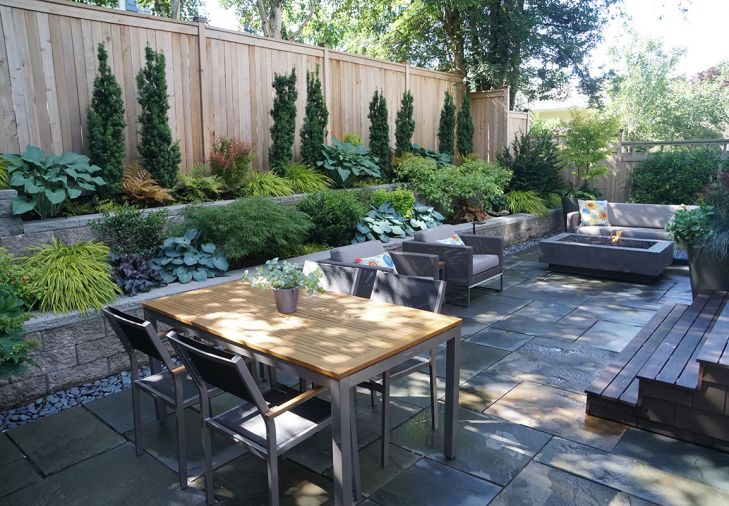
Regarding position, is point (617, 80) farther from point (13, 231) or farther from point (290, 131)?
point (13, 231)

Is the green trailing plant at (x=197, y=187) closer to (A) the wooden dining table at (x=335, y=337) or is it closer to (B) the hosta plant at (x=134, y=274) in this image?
(B) the hosta plant at (x=134, y=274)

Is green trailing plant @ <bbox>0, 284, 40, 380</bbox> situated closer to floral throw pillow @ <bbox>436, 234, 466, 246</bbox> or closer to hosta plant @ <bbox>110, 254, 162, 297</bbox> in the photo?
hosta plant @ <bbox>110, 254, 162, 297</bbox>

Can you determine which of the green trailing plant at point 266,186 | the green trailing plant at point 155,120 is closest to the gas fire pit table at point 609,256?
the green trailing plant at point 266,186

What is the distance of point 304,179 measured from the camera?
6.71 m

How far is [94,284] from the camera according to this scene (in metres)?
3.85

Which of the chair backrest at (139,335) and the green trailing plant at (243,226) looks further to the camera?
the green trailing plant at (243,226)

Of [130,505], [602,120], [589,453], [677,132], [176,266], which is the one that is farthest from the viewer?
[677,132]

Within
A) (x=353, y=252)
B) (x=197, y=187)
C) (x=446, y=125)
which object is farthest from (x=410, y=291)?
(x=446, y=125)

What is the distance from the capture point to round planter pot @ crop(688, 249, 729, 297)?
499cm

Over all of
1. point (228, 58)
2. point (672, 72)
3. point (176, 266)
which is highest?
point (672, 72)

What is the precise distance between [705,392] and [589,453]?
0.72m

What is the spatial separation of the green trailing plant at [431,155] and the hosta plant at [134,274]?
18.0 feet

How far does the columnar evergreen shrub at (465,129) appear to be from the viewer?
10.0 meters

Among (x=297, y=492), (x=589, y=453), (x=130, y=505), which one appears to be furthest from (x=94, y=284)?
(x=589, y=453)
